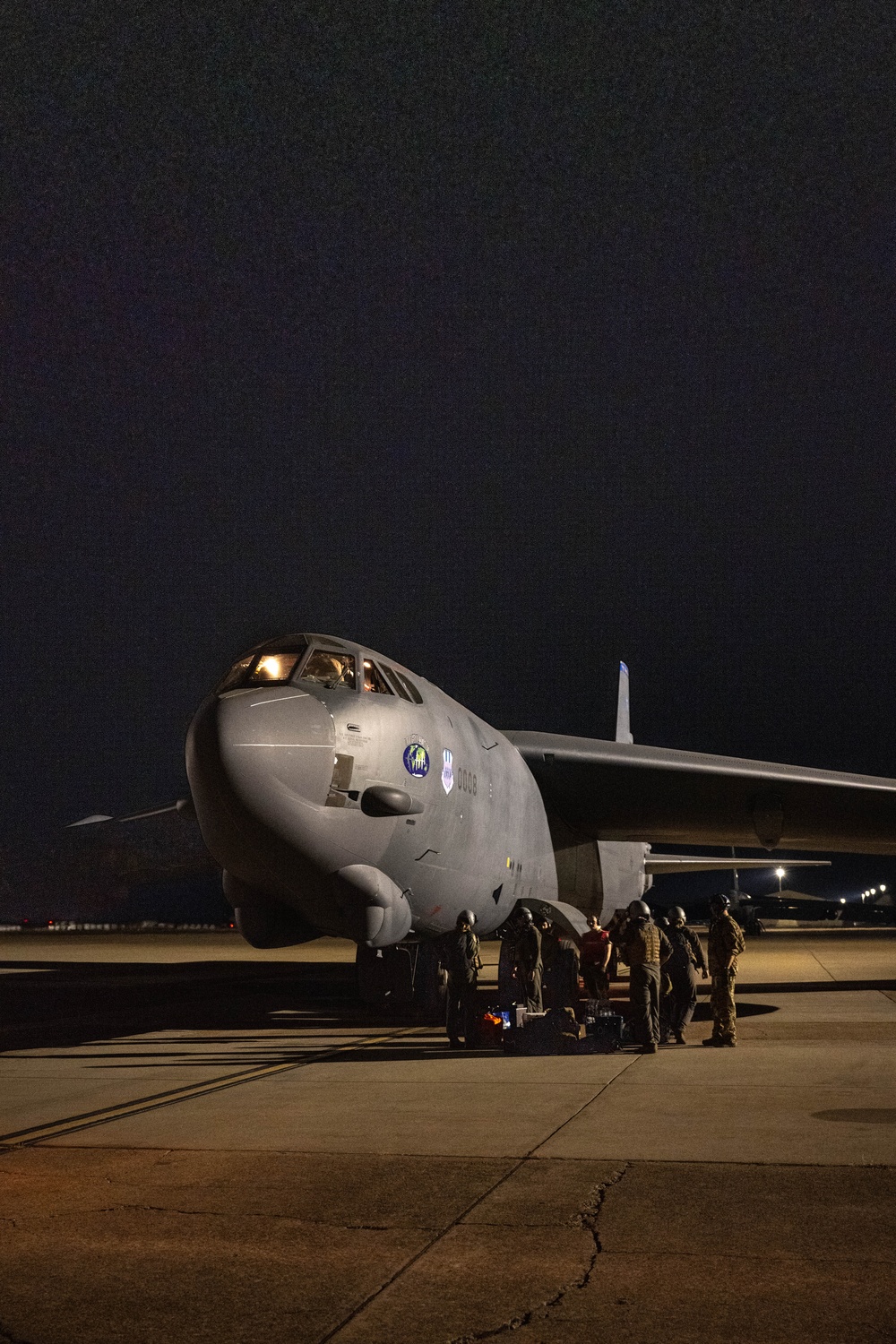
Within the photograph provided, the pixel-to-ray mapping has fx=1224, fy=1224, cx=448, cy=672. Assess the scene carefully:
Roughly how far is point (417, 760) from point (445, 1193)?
719 centimetres

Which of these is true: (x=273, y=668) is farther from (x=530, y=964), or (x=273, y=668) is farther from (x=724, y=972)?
(x=724, y=972)

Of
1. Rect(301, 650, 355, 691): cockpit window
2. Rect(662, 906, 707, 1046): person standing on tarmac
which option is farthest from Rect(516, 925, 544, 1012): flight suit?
Rect(301, 650, 355, 691): cockpit window

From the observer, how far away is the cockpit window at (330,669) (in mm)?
12398

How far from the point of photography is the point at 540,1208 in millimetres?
5684

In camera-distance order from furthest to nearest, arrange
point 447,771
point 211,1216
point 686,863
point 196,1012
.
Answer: point 686,863, point 196,1012, point 447,771, point 211,1216

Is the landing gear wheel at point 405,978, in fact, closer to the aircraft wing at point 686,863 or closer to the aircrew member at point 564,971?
the aircrew member at point 564,971

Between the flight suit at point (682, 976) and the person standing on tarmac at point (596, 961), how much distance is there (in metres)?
2.65

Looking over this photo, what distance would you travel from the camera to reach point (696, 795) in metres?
19.5

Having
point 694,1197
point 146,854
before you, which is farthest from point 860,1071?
point 146,854

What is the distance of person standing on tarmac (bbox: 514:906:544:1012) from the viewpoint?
44.3ft

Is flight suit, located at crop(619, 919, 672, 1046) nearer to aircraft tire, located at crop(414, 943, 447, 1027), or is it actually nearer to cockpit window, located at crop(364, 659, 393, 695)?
cockpit window, located at crop(364, 659, 393, 695)

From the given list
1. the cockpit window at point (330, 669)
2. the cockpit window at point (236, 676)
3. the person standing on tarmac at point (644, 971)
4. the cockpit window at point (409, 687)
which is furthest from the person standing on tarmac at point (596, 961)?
the cockpit window at point (236, 676)

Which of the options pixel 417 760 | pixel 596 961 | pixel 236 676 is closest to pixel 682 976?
pixel 596 961

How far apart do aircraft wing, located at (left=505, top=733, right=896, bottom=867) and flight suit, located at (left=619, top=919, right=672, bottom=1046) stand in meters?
6.02
